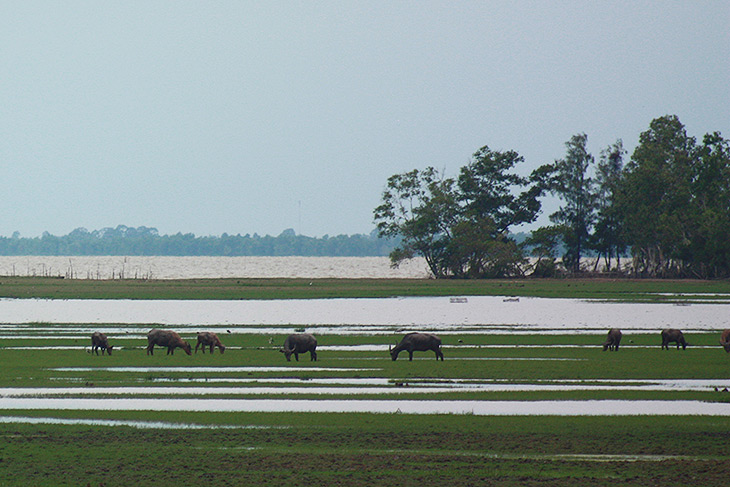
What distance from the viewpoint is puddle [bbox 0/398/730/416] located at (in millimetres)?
22234

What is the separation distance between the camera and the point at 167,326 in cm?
5522

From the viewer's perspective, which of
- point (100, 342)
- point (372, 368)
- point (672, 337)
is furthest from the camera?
point (672, 337)

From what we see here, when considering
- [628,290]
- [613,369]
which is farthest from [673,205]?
[613,369]

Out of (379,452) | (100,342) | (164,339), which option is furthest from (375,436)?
(100,342)

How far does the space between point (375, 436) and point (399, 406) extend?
409 centimetres

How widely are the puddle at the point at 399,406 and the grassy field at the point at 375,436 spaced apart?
2.12 ft

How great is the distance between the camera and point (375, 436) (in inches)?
755

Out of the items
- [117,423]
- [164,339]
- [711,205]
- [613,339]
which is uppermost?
[711,205]

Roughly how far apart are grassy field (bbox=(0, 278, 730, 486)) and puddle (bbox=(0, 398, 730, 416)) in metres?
0.65

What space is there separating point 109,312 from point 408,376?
44.1 meters

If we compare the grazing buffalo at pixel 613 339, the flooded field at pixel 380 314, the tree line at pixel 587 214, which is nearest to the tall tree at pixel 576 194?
the tree line at pixel 587 214

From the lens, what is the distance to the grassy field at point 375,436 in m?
15.8

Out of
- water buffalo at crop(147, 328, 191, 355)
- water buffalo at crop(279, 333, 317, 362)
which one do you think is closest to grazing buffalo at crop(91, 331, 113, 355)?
water buffalo at crop(147, 328, 191, 355)

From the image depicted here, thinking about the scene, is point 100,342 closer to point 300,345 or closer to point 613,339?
point 300,345
